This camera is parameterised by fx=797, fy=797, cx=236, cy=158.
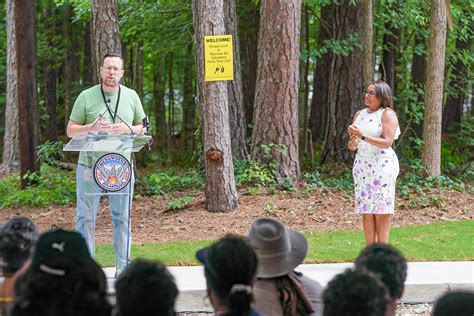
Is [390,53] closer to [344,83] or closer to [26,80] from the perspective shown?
[344,83]

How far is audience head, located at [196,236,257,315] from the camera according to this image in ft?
11.1

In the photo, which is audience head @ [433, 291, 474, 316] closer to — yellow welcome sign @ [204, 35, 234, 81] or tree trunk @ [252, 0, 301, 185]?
yellow welcome sign @ [204, 35, 234, 81]

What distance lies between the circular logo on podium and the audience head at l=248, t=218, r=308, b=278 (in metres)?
A: 3.19

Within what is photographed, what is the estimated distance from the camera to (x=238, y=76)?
1512 centimetres

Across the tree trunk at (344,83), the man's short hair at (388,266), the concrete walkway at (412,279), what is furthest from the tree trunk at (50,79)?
the man's short hair at (388,266)

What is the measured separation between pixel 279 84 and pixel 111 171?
6674mm

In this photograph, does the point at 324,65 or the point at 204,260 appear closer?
the point at 204,260

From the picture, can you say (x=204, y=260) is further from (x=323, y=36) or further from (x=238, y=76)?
(x=323, y=36)

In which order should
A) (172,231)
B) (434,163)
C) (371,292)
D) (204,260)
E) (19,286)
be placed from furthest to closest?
Result: (434,163)
(172,231)
(204,260)
(19,286)
(371,292)

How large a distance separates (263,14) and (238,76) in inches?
71.0

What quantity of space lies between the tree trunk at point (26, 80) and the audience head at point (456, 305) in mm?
13343

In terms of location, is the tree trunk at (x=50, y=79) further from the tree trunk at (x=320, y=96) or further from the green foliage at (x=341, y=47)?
the green foliage at (x=341, y=47)

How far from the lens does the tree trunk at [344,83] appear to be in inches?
674

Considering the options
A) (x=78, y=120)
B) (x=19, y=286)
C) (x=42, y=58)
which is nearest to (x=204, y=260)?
(x=19, y=286)
